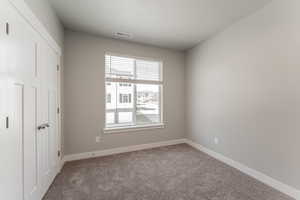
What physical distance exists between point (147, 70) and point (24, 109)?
2.74 metres

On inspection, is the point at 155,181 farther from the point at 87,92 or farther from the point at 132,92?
the point at 87,92

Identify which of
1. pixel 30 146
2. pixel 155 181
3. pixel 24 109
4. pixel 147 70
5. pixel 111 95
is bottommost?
pixel 155 181

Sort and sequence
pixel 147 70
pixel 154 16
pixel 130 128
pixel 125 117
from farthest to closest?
pixel 147 70, pixel 125 117, pixel 130 128, pixel 154 16

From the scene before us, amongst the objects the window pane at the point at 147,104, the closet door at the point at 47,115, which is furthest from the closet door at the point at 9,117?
the window pane at the point at 147,104

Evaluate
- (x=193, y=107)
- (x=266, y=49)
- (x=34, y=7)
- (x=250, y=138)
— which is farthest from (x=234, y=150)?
(x=34, y=7)

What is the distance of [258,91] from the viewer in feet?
7.14

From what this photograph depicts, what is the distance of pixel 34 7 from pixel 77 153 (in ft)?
8.34

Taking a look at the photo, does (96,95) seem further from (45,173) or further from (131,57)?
(45,173)

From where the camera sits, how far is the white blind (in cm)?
322

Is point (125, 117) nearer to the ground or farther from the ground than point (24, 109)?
nearer to the ground

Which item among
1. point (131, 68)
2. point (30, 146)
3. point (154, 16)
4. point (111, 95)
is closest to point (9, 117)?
point (30, 146)

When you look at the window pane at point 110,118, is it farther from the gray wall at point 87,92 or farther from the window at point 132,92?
the gray wall at point 87,92

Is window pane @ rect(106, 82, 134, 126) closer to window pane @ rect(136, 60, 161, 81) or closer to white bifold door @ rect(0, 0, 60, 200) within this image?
window pane @ rect(136, 60, 161, 81)

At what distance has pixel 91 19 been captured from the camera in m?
2.41
